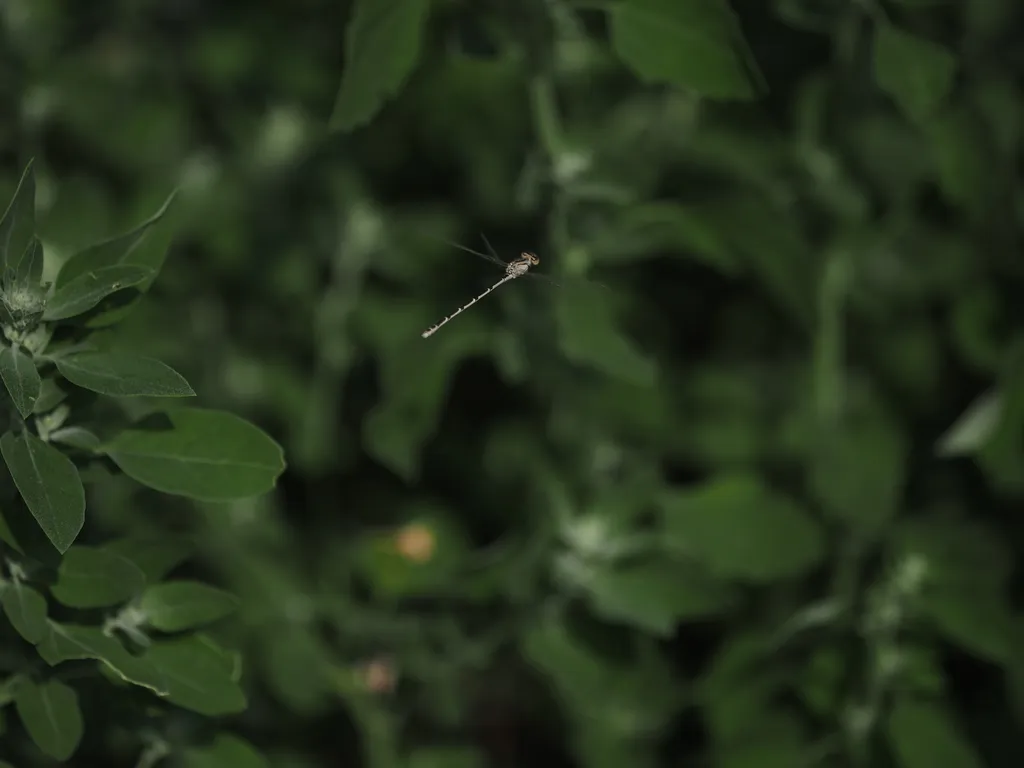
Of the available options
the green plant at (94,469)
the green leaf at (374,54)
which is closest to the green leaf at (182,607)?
the green plant at (94,469)

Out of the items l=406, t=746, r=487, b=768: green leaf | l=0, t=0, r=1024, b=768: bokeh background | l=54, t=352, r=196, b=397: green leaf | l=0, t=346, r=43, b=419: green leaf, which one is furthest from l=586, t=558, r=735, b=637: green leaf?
l=0, t=346, r=43, b=419: green leaf

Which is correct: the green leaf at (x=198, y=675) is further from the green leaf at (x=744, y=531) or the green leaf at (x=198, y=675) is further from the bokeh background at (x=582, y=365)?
the green leaf at (x=744, y=531)

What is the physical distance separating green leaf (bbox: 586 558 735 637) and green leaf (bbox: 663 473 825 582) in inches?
2.7

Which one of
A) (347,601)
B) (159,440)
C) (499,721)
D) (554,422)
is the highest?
(159,440)

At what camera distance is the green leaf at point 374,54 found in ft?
7.09

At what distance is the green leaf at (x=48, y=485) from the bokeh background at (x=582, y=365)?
967 millimetres

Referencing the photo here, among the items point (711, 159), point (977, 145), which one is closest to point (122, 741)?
point (711, 159)

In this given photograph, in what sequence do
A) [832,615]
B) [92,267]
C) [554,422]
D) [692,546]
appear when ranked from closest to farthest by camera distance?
1. [92,267]
2. [832,615]
3. [692,546]
4. [554,422]

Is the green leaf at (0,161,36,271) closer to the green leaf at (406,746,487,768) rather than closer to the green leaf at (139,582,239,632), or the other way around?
the green leaf at (139,582,239,632)

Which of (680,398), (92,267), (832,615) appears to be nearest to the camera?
(92,267)

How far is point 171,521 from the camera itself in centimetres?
323

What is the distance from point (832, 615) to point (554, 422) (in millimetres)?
864

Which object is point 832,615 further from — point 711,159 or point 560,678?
point 711,159

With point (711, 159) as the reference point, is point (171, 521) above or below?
below
